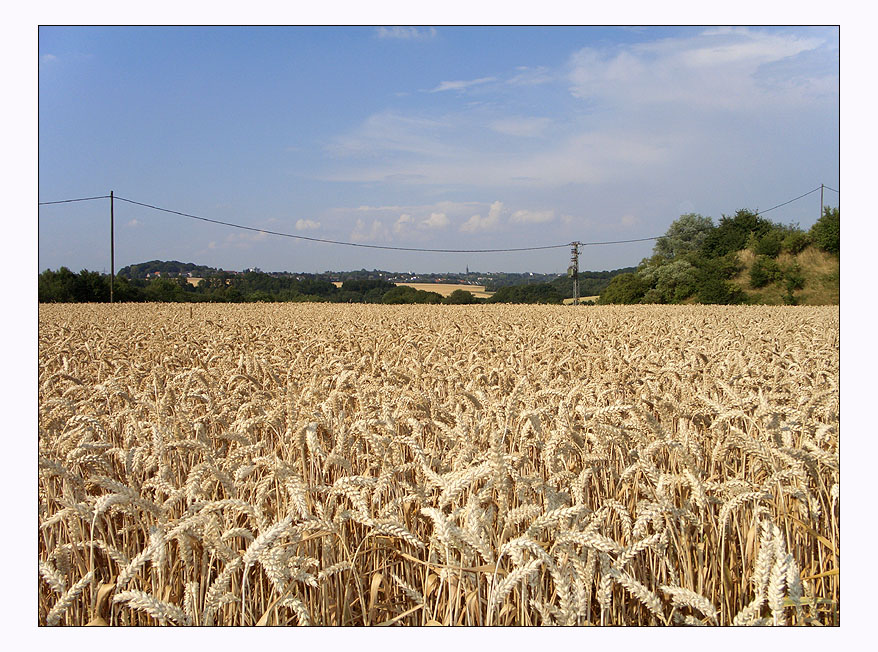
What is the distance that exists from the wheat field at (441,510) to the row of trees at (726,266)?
139 ft

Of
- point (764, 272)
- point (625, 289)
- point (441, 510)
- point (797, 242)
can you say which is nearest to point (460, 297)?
point (625, 289)

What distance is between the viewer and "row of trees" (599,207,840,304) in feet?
133

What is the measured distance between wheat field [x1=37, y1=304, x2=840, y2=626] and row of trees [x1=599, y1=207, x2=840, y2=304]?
42.5m

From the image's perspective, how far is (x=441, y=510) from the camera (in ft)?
7.40

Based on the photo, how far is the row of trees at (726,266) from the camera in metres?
40.4

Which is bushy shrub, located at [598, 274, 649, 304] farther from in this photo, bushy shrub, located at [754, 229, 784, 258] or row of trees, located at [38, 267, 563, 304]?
row of trees, located at [38, 267, 563, 304]

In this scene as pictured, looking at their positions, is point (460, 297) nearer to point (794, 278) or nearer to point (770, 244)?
point (794, 278)

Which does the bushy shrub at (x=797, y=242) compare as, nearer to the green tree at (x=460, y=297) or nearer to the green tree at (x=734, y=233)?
the green tree at (x=734, y=233)

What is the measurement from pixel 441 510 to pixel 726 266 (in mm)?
49433

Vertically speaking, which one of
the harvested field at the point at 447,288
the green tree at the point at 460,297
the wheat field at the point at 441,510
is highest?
the harvested field at the point at 447,288

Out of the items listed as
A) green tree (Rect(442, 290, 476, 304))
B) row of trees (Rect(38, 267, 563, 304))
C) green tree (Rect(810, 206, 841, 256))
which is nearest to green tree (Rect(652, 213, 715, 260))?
green tree (Rect(810, 206, 841, 256))

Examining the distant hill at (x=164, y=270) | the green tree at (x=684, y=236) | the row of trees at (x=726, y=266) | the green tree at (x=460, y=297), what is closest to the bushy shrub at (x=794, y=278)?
the row of trees at (x=726, y=266)

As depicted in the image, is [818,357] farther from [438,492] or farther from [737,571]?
[438,492]
